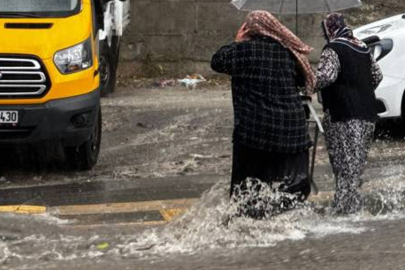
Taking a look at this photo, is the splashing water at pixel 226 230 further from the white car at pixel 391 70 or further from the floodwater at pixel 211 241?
the white car at pixel 391 70

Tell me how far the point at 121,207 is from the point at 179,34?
Answer: 875 cm

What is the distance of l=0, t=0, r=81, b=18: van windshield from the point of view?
25.3ft

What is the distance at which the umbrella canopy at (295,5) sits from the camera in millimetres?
8017

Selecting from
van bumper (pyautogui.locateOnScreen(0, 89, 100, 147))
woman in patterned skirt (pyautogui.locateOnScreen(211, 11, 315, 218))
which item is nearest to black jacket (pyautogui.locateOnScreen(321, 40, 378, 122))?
woman in patterned skirt (pyautogui.locateOnScreen(211, 11, 315, 218))

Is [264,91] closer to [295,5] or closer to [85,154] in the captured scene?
[85,154]

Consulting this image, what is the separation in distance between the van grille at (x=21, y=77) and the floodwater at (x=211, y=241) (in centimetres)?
144

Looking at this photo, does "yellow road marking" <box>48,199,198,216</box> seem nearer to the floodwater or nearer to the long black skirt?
the floodwater

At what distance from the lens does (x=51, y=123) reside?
745 cm

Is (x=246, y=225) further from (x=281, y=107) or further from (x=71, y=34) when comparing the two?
(x=71, y=34)

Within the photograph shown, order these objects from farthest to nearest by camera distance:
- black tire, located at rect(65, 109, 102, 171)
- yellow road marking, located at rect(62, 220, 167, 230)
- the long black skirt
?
black tire, located at rect(65, 109, 102, 171) → yellow road marking, located at rect(62, 220, 167, 230) → the long black skirt

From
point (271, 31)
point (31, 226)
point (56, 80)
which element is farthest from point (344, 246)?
point (56, 80)

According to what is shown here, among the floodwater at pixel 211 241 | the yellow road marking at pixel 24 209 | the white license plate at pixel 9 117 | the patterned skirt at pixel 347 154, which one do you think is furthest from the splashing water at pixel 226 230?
the white license plate at pixel 9 117

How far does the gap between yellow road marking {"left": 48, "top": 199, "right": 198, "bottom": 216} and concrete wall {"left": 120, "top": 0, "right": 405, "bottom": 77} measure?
843cm

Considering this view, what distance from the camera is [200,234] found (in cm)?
571
